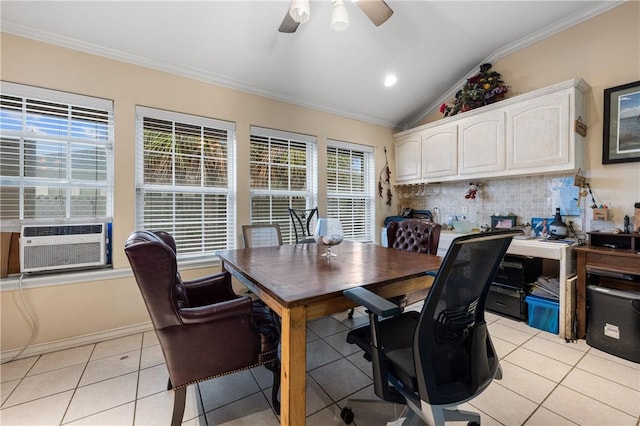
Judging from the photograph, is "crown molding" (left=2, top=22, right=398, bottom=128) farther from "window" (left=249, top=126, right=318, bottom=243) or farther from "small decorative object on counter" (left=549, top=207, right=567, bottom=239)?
"small decorative object on counter" (left=549, top=207, right=567, bottom=239)

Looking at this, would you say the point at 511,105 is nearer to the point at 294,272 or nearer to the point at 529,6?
the point at 529,6

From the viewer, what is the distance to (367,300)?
1097mm

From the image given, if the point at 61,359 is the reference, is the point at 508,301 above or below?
above

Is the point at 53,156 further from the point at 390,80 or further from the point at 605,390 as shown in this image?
the point at 605,390

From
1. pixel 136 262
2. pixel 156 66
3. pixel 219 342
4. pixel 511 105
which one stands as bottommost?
pixel 219 342

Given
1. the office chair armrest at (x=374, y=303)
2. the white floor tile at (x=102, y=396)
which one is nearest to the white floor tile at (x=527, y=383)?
the office chair armrest at (x=374, y=303)

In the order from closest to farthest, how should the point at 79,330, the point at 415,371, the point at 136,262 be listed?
the point at 415,371 < the point at 136,262 < the point at 79,330

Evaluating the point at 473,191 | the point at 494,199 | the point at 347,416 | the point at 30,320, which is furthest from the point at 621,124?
the point at 30,320

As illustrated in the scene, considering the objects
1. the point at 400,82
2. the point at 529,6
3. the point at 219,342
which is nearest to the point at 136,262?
the point at 219,342

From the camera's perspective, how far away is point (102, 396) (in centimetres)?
166

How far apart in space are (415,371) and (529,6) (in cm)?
354

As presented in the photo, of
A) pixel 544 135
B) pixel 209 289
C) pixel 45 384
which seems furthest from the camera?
pixel 544 135

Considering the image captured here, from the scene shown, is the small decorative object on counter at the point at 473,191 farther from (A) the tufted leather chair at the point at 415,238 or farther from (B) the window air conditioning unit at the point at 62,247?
(B) the window air conditioning unit at the point at 62,247

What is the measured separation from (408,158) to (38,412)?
4480mm
